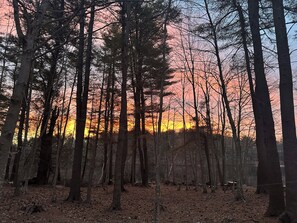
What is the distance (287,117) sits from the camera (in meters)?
7.44

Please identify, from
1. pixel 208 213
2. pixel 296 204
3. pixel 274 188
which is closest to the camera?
pixel 296 204

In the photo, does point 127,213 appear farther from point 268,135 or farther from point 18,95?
point 18,95

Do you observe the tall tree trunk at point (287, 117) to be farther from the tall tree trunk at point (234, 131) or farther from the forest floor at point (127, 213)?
the tall tree trunk at point (234, 131)

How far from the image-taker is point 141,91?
19578 mm

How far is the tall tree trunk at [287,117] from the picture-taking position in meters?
7.15

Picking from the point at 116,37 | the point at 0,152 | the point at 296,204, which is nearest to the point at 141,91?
the point at 116,37

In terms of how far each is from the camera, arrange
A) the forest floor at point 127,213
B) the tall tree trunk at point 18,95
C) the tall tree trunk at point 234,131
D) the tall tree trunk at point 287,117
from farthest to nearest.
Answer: the tall tree trunk at point 234,131
the forest floor at point 127,213
the tall tree trunk at point 287,117
the tall tree trunk at point 18,95

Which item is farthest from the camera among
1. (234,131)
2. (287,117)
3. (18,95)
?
(234,131)

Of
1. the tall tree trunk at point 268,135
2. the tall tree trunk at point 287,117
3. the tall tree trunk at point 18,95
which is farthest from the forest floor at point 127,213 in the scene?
the tall tree trunk at point 18,95

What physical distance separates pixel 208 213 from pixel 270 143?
3.47 meters

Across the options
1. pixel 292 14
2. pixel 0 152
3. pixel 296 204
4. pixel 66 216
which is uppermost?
pixel 292 14

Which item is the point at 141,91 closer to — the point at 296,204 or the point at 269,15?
the point at 269,15

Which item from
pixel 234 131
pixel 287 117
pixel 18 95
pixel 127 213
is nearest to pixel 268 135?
pixel 287 117

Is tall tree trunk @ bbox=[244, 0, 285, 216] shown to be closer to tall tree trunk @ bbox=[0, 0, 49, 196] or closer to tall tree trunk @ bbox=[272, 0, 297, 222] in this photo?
tall tree trunk @ bbox=[272, 0, 297, 222]
